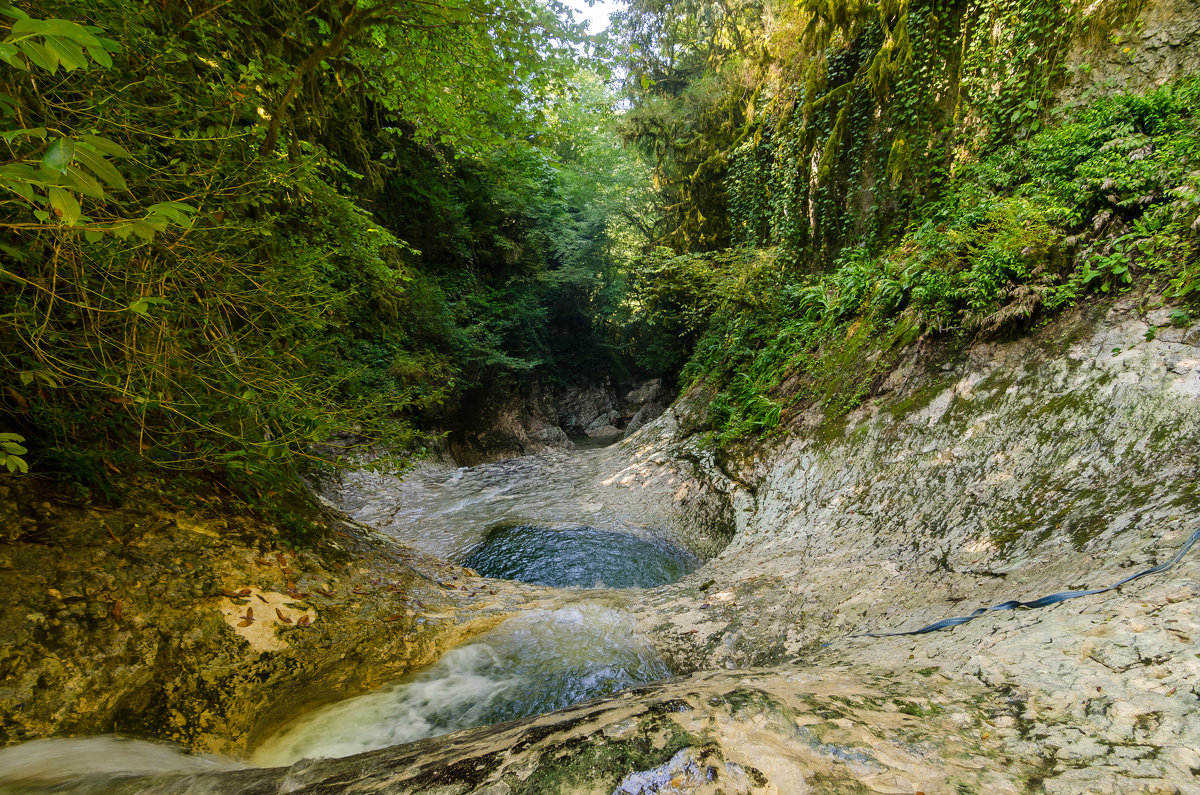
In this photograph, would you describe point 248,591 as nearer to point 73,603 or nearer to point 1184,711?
point 73,603

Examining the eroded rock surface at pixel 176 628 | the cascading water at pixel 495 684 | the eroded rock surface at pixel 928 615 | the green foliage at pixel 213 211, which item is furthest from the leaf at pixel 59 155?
the cascading water at pixel 495 684

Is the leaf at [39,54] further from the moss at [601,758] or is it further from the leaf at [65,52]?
the moss at [601,758]

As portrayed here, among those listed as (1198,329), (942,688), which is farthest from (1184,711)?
(1198,329)

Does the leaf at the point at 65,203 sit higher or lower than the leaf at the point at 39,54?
lower

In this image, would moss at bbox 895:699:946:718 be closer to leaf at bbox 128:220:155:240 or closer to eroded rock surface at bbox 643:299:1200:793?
eroded rock surface at bbox 643:299:1200:793

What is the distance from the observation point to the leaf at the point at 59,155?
754mm

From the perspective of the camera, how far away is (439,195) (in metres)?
12.7

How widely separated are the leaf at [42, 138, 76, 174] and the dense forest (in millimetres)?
10

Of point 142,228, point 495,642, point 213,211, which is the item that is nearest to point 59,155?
point 142,228

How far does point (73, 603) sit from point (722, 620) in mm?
3911

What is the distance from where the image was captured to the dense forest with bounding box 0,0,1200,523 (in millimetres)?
2113

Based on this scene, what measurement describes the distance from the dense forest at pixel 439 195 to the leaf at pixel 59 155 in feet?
0.03

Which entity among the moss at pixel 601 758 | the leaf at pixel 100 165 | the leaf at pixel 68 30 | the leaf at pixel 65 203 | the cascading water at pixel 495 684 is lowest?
the cascading water at pixel 495 684

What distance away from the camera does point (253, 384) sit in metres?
2.67
